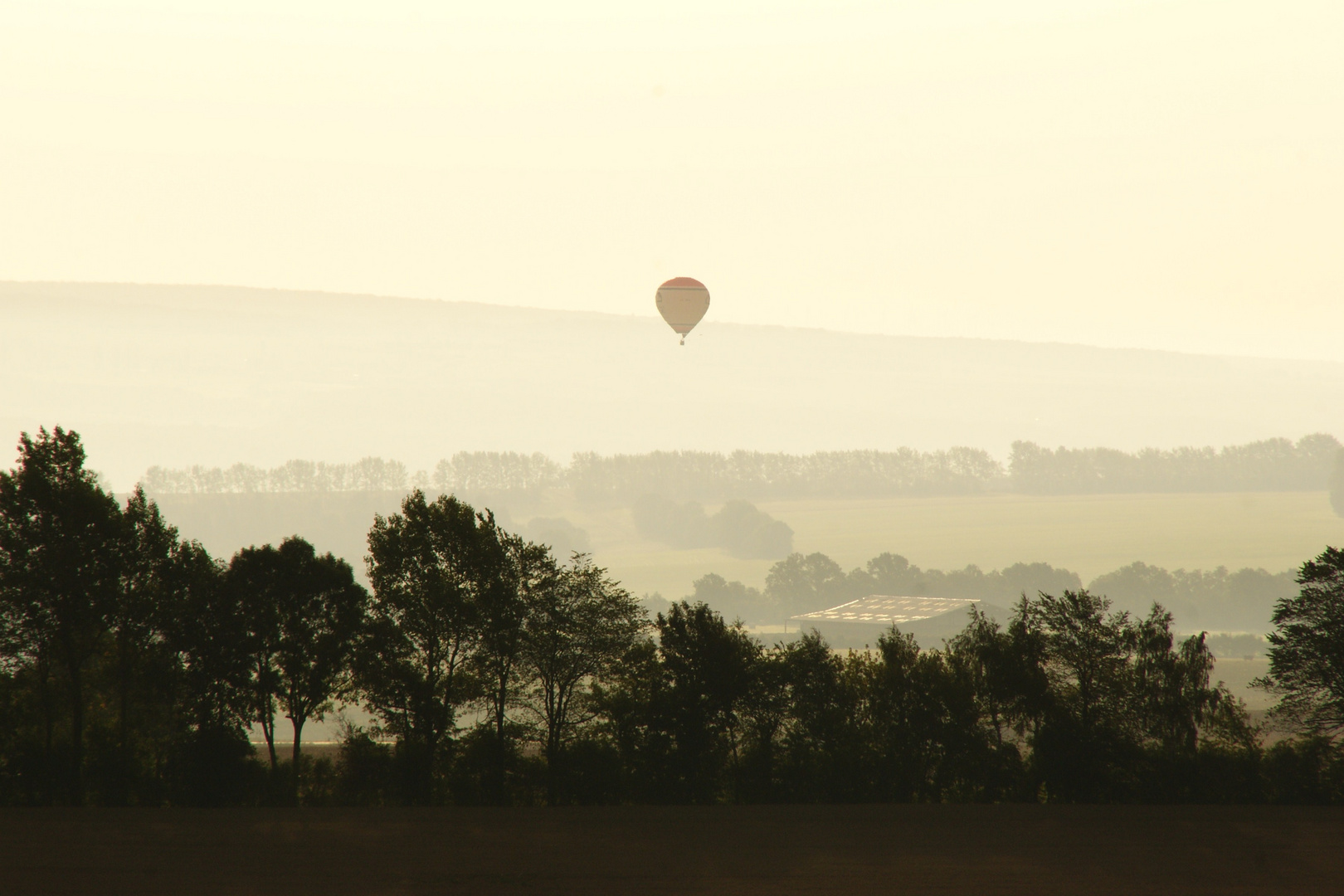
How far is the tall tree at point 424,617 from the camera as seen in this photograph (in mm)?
40531

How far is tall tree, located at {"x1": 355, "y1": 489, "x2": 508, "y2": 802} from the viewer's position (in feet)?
133

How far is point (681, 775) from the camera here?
132 feet

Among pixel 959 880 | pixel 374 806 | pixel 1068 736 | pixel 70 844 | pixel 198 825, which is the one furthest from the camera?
pixel 1068 736

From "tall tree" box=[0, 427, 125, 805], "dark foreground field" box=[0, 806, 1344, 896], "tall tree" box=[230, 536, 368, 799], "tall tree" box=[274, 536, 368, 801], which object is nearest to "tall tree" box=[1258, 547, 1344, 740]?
"dark foreground field" box=[0, 806, 1344, 896]

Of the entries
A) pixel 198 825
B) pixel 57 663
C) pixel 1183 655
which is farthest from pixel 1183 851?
pixel 57 663

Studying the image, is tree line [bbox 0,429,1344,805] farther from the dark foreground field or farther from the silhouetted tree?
the dark foreground field

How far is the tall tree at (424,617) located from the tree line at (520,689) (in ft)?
0.33

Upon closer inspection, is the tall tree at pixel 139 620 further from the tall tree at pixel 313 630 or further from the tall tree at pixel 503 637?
the tall tree at pixel 503 637

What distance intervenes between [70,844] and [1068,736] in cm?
3319

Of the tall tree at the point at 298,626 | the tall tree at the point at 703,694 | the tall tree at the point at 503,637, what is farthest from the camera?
the tall tree at the point at 503,637

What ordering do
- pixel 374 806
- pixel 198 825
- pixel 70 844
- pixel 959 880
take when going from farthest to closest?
1. pixel 374 806
2. pixel 198 825
3. pixel 70 844
4. pixel 959 880

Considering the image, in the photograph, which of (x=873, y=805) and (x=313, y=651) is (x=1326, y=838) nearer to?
(x=873, y=805)

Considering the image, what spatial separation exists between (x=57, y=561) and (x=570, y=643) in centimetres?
1955

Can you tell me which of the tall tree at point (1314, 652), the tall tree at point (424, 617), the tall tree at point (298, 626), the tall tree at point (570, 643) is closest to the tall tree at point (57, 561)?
the tall tree at point (298, 626)
